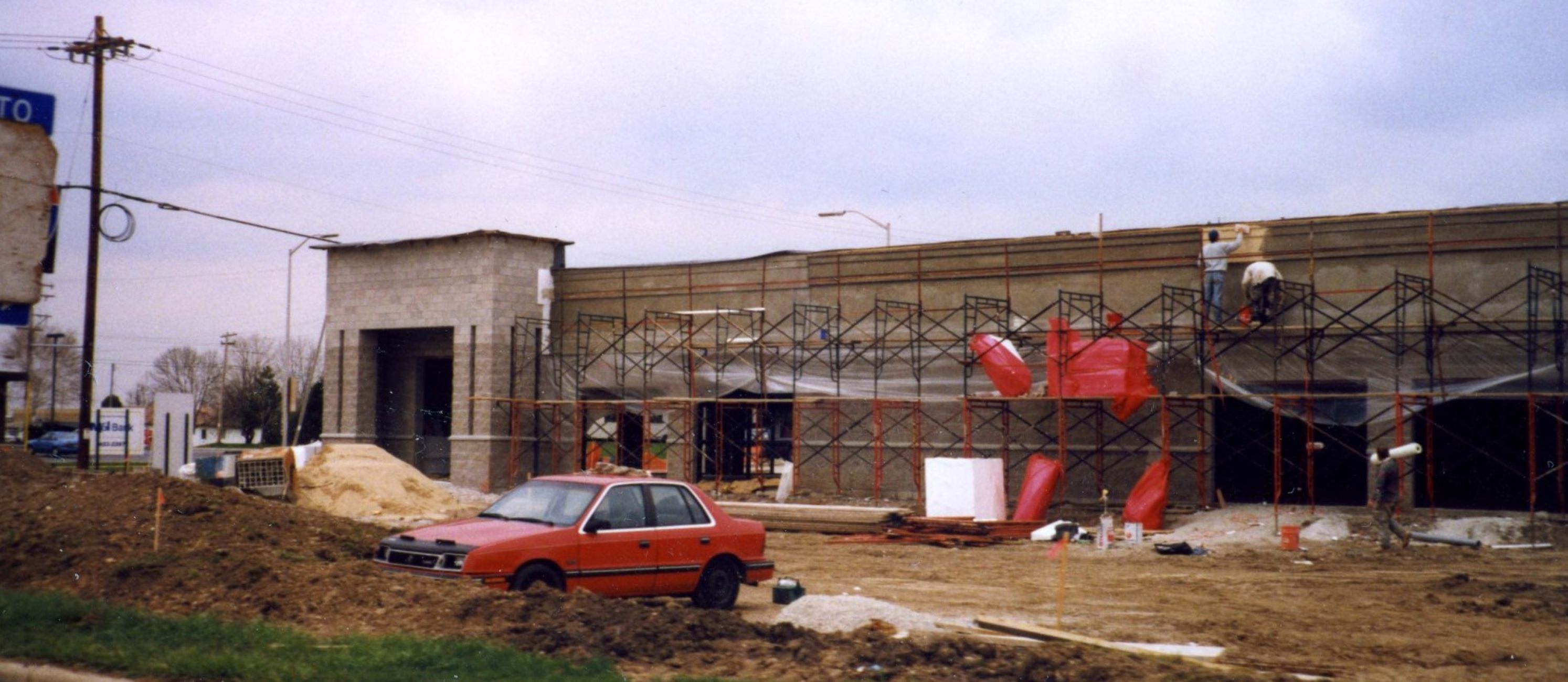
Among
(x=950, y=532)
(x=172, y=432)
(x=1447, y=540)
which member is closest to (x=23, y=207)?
(x=172, y=432)

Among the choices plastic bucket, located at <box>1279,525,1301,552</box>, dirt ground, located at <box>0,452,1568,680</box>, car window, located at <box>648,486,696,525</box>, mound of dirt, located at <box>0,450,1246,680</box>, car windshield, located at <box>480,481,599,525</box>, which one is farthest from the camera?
plastic bucket, located at <box>1279,525,1301,552</box>

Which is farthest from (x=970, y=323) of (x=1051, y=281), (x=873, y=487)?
(x=873, y=487)

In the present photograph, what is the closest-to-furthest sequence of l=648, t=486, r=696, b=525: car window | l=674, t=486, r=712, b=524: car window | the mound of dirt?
the mound of dirt < l=648, t=486, r=696, b=525: car window < l=674, t=486, r=712, b=524: car window

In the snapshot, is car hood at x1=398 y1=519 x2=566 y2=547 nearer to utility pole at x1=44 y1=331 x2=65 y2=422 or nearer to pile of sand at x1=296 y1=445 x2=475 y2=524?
pile of sand at x1=296 y1=445 x2=475 y2=524

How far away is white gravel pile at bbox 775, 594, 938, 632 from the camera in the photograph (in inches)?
414

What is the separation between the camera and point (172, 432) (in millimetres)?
17297

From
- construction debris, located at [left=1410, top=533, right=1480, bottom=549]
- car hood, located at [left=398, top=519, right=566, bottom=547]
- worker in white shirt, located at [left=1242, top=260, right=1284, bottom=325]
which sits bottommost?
construction debris, located at [left=1410, top=533, right=1480, bottom=549]

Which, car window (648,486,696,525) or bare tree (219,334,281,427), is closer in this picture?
car window (648,486,696,525)

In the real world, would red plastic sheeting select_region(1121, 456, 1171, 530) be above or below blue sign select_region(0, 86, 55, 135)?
below

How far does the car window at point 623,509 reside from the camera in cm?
1213

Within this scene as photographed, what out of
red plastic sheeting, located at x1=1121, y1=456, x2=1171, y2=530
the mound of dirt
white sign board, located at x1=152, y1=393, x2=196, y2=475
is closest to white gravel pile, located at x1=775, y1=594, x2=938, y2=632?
the mound of dirt

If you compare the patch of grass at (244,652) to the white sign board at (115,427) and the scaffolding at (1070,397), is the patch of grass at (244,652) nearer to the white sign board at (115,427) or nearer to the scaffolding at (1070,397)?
the scaffolding at (1070,397)

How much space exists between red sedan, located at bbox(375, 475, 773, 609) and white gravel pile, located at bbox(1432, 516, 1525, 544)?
520 inches

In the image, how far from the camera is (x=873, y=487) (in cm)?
2845
